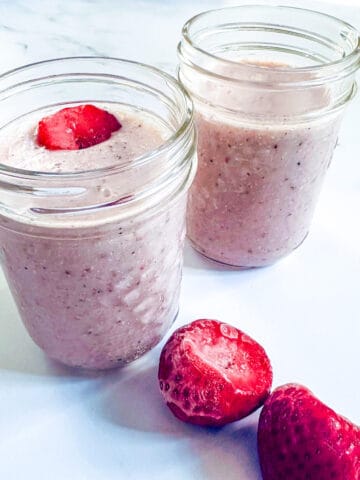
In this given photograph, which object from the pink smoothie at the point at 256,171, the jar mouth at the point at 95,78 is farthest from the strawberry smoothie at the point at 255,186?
the jar mouth at the point at 95,78

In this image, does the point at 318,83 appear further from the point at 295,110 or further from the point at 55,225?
the point at 55,225

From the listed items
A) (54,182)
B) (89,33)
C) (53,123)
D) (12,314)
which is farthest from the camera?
(89,33)

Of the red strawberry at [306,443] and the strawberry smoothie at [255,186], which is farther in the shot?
the strawberry smoothie at [255,186]

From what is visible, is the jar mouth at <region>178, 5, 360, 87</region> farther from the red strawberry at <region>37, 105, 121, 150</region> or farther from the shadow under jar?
the red strawberry at <region>37, 105, 121, 150</region>

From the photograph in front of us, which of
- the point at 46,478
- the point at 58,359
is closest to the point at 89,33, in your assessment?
the point at 58,359

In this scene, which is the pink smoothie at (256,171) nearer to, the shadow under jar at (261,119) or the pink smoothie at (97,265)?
the shadow under jar at (261,119)

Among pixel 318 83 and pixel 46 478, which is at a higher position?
pixel 318 83

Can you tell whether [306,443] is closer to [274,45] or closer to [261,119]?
[261,119]
